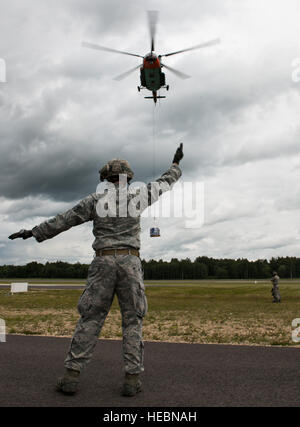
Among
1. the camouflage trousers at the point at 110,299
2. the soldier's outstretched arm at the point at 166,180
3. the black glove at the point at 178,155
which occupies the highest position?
the black glove at the point at 178,155

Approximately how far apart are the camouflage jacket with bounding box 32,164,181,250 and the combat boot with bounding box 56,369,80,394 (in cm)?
122

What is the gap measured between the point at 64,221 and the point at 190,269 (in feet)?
467

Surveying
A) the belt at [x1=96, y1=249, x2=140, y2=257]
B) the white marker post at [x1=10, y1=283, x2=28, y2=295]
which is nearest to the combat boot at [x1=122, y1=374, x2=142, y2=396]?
the belt at [x1=96, y1=249, x2=140, y2=257]

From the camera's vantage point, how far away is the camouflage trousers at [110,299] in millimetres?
3885

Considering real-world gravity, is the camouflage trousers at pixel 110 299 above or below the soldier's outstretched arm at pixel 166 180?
below

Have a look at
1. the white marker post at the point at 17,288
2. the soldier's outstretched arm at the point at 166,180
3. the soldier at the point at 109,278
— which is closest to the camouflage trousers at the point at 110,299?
the soldier at the point at 109,278

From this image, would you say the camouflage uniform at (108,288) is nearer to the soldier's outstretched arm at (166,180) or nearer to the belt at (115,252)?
the belt at (115,252)

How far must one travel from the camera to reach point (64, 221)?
4.20m

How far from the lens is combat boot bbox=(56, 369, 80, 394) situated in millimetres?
3641

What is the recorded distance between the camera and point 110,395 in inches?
143

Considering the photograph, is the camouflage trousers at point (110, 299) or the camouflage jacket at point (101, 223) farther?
the camouflage jacket at point (101, 223)

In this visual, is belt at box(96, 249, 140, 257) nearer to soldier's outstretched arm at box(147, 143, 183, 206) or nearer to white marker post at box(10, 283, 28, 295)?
soldier's outstretched arm at box(147, 143, 183, 206)

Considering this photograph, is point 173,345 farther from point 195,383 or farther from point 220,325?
point 220,325

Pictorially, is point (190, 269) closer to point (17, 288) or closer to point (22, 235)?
point (17, 288)
